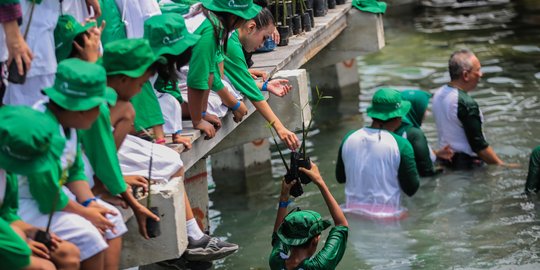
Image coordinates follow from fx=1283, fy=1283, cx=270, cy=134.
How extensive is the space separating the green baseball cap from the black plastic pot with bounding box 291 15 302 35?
4697 mm

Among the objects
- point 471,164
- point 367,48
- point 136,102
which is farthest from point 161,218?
point 367,48

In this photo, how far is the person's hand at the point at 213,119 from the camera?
8.73 meters

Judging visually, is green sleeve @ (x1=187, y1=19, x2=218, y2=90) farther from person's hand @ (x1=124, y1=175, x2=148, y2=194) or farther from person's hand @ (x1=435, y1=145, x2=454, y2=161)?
person's hand @ (x1=435, y1=145, x2=454, y2=161)

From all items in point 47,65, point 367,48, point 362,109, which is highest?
point 47,65

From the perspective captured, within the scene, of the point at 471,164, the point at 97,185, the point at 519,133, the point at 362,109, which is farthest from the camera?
the point at 362,109

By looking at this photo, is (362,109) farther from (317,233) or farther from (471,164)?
(317,233)

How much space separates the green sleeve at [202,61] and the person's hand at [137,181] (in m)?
1.14

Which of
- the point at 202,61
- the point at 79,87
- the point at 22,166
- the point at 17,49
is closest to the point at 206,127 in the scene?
the point at 202,61

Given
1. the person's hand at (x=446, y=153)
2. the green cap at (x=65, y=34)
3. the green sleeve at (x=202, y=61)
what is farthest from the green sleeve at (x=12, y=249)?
the person's hand at (x=446, y=153)

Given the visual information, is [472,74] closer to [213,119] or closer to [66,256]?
[213,119]

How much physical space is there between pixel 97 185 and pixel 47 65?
0.76 m

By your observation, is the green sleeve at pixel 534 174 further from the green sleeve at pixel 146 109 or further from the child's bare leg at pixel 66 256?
the child's bare leg at pixel 66 256

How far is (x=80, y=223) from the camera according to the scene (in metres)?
6.24

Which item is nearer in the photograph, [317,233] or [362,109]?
[317,233]
